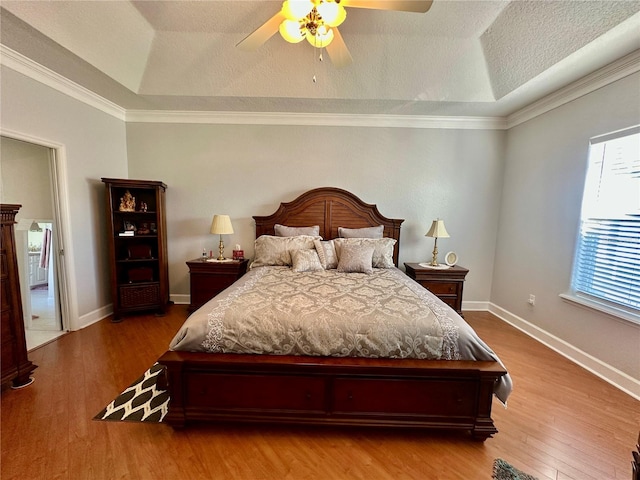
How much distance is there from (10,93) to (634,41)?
5.25 metres

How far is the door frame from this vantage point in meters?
2.80

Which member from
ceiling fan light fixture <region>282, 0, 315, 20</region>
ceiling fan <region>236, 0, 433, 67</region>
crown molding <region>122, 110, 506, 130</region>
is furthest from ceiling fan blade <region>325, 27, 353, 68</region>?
crown molding <region>122, 110, 506, 130</region>

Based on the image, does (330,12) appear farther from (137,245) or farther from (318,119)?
(137,245)

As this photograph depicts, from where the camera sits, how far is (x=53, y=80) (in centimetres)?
265

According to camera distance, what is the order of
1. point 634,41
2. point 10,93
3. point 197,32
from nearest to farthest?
point 634,41 < point 10,93 < point 197,32

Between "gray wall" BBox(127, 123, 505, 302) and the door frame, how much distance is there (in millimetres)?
960

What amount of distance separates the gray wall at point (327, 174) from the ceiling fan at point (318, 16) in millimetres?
1778

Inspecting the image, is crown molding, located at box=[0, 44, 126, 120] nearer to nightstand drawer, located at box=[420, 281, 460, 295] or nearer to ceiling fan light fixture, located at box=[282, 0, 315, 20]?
ceiling fan light fixture, located at box=[282, 0, 315, 20]

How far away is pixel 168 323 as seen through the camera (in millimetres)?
3223

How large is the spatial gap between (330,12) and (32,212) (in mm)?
3766

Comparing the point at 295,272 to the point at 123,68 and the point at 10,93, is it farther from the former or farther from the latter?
the point at 10,93

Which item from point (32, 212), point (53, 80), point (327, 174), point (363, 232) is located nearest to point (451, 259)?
point (363, 232)

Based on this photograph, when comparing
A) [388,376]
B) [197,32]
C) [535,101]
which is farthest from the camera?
[535,101]

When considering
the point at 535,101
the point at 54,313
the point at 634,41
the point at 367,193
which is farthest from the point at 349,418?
the point at 535,101
